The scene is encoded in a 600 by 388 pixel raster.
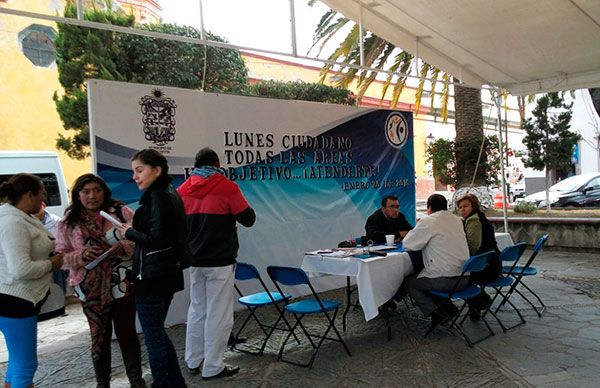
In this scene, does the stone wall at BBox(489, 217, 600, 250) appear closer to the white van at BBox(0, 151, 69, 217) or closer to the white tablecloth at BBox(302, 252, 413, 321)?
the white tablecloth at BBox(302, 252, 413, 321)

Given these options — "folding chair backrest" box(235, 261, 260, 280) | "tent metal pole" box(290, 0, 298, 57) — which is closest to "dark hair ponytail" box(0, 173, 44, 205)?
"folding chair backrest" box(235, 261, 260, 280)

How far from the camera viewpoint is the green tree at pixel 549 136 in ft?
38.7

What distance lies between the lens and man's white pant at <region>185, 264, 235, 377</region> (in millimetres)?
3697

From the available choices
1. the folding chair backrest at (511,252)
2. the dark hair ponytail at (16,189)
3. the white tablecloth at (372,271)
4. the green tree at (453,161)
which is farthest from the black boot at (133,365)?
the green tree at (453,161)

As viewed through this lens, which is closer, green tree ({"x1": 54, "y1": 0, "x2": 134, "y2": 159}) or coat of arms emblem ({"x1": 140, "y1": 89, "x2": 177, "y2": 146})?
coat of arms emblem ({"x1": 140, "y1": 89, "x2": 177, "y2": 146})

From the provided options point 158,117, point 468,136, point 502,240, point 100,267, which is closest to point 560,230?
point 468,136

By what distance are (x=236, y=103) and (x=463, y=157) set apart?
18.6 feet

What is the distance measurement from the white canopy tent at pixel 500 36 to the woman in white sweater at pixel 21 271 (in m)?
4.58

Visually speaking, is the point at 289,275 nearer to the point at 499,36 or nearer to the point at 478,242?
the point at 478,242

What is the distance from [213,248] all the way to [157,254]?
0.82 meters

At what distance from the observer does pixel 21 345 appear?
9.29 feet

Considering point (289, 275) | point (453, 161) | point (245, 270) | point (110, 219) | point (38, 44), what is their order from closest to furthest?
point (110, 219), point (289, 275), point (245, 270), point (453, 161), point (38, 44)

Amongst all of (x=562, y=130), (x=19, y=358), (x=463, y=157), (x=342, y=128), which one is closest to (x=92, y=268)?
(x=19, y=358)

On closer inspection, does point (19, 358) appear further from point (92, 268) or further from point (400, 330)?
point (400, 330)
